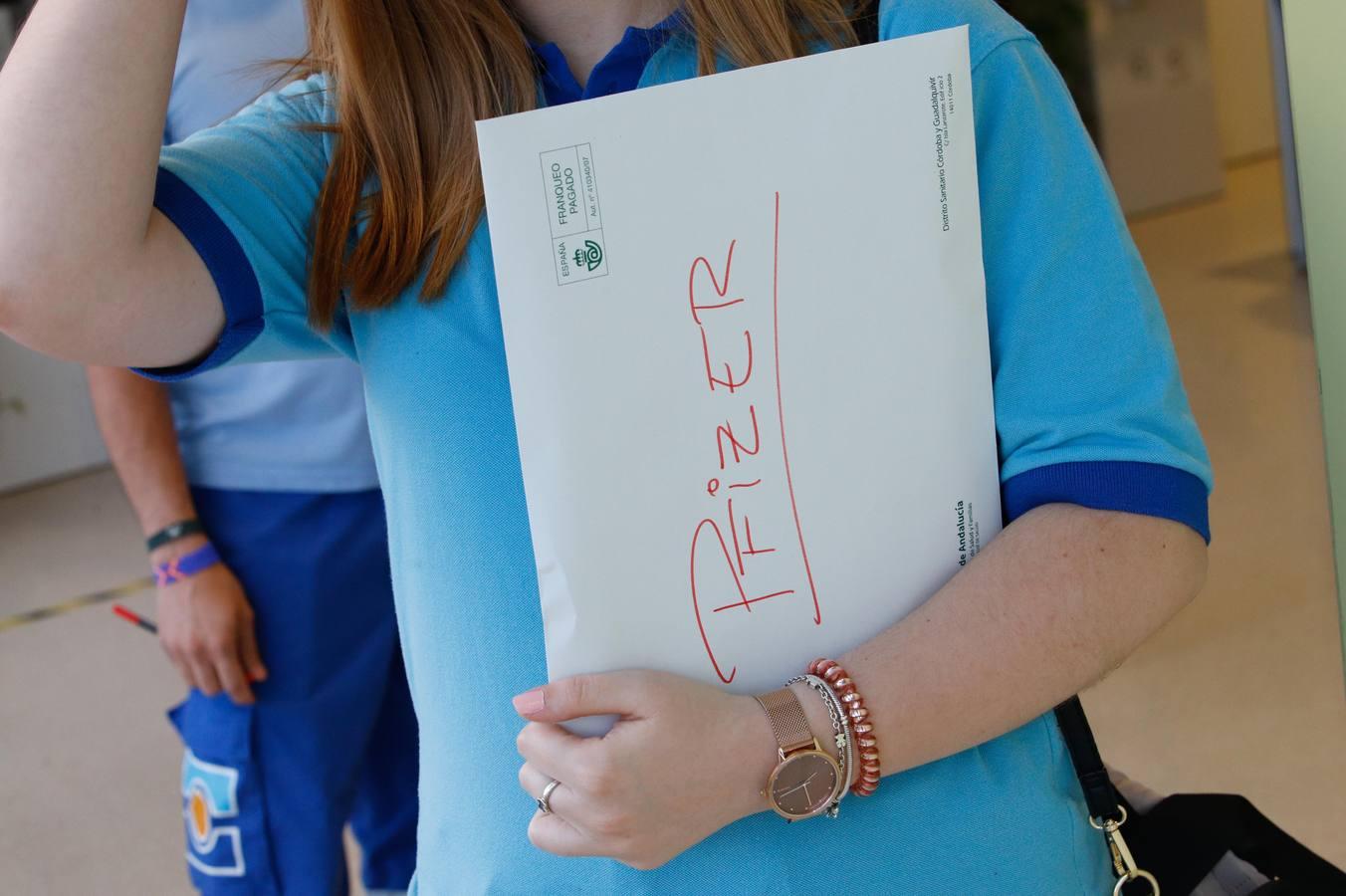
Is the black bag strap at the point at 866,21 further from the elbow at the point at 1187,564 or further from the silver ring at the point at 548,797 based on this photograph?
the silver ring at the point at 548,797

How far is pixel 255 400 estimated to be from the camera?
1.60 m

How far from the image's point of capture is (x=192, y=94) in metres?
1.52

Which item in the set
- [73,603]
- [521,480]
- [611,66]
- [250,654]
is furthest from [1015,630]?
[73,603]

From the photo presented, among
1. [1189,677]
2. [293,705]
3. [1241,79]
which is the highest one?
[1241,79]

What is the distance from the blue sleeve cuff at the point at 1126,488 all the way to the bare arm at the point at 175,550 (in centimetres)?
110

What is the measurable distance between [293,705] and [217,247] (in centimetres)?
94

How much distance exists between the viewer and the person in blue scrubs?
1555mm

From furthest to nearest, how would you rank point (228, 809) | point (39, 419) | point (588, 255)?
1. point (39, 419)
2. point (228, 809)
3. point (588, 255)

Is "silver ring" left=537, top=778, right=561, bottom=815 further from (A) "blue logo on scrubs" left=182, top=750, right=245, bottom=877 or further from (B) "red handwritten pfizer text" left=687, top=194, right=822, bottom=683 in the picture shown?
(A) "blue logo on scrubs" left=182, top=750, right=245, bottom=877

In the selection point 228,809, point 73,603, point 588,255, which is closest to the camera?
point 588,255

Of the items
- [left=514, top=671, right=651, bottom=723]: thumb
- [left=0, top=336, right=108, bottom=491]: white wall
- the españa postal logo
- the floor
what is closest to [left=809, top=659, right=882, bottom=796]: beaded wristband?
[left=514, top=671, right=651, bottom=723]: thumb

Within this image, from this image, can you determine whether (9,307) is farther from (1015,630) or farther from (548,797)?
(1015,630)

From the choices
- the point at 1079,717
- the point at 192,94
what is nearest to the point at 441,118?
the point at 1079,717

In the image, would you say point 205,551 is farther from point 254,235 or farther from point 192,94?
point 254,235
